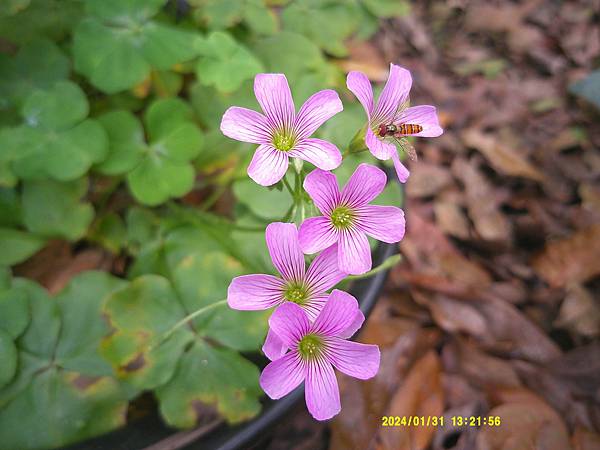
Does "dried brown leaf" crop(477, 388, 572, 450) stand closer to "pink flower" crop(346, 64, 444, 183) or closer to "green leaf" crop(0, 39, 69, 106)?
"pink flower" crop(346, 64, 444, 183)

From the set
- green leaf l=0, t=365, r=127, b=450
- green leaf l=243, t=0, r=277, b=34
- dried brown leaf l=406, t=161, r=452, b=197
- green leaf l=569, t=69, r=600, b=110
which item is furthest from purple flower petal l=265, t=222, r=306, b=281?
green leaf l=569, t=69, r=600, b=110

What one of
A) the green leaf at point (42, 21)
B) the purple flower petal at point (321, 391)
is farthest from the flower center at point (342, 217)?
the green leaf at point (42, 21)

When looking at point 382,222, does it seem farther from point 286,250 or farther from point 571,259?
point 571,259

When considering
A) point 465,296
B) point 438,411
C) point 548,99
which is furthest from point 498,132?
point 438,411

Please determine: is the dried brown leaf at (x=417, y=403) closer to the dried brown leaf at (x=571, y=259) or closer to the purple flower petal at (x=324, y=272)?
the dried brown leaf at (x=571, y=259)

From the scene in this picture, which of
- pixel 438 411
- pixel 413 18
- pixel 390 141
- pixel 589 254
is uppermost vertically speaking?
pixel 390 141

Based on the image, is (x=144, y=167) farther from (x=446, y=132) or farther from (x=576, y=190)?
(x=576, y=190)
